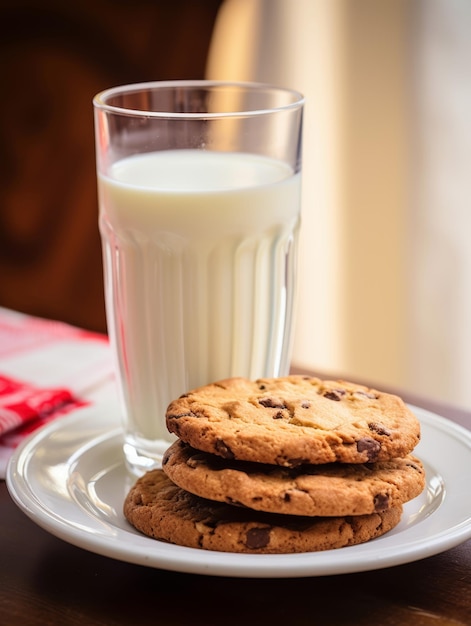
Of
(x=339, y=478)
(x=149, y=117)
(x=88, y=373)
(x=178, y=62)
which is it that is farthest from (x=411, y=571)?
(x=178, y=62)

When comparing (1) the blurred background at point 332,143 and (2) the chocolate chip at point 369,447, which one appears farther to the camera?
(1) the blurred background at point 332,143

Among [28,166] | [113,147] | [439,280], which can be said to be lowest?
[439,280]

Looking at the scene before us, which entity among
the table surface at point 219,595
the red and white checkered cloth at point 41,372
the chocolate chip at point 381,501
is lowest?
the red and white checkered cloth at point 41,372

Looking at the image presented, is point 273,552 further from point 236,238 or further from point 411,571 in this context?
point 236,238

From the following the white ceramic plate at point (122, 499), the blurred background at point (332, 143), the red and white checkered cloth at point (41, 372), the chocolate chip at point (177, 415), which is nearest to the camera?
the white ceramic plate at point (122, 499)

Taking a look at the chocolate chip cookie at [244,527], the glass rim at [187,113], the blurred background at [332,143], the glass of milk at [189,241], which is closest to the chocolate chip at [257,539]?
the chocolate chip cookie at [244,527]

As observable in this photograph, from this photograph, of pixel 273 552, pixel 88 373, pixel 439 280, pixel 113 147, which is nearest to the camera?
pixel 273 552

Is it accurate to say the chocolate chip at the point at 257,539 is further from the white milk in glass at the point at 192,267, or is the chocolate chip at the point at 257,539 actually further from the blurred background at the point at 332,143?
the blurred background at the point at 332,143
